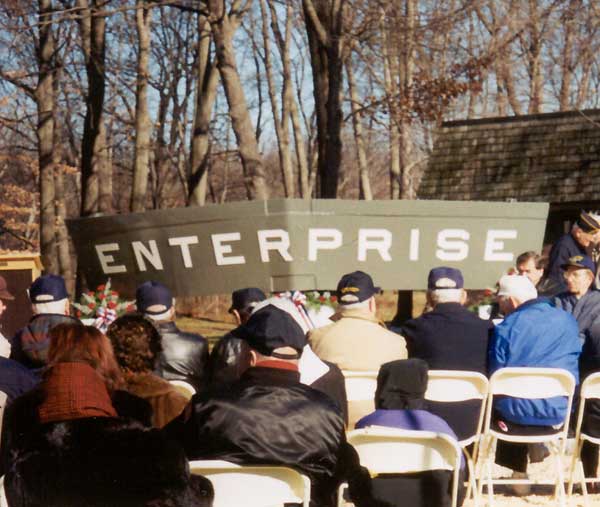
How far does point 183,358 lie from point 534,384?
6.94 feet

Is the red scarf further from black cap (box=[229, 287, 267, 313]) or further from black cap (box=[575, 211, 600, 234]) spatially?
black cap (box=[575, 211, 600, 234])

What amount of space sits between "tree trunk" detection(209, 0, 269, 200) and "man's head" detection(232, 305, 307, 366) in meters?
12.6

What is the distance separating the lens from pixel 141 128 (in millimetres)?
27078

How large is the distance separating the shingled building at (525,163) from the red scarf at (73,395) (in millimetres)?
22187

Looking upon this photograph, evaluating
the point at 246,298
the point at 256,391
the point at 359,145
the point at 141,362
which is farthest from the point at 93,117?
the point at 359,145

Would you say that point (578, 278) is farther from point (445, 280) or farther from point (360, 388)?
point (360, 388)

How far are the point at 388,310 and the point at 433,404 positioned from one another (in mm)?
29917

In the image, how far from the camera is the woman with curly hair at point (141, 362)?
5.44 metres

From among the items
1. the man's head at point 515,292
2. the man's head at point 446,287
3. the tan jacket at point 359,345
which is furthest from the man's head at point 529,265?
the tan jacket at point 359,345

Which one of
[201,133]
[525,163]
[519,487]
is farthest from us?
[201,133]

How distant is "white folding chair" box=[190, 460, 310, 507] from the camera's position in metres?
4.45

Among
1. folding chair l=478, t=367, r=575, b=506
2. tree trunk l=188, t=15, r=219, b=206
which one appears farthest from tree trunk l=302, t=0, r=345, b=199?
folding chair l=478, t=367, r=575, b=506

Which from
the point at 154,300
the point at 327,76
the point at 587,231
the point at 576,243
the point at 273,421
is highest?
the point at 327,76

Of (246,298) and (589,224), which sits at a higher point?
(589,224)
